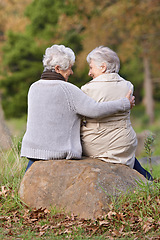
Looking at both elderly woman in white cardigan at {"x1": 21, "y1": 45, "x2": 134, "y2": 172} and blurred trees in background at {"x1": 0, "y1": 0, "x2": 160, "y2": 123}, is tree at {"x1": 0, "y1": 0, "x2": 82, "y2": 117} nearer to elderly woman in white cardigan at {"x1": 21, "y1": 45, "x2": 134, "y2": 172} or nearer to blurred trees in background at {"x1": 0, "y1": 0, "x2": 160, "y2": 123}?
blurred trees in background at {"x1": 0, "y1": 0, "x2": 160, "y2": 123}

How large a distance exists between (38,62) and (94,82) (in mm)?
17965

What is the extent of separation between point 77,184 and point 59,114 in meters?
0.75

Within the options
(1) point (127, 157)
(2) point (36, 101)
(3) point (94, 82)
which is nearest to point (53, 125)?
(2) point (36, 101)

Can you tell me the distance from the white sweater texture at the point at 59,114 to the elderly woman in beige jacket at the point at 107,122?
131 millimetres

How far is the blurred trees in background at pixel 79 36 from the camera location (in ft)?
55.9

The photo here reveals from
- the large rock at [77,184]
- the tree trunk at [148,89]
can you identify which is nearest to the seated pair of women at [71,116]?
the large rock at [77,184]

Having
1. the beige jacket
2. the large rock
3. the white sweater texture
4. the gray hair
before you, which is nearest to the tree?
the gray hair

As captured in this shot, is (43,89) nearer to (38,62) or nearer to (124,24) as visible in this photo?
(124,24)

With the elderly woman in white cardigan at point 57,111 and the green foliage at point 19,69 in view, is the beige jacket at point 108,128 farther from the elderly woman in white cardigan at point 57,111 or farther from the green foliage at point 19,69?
the green foliage at point 19,69

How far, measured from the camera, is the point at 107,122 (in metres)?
4.32

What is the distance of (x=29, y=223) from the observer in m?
4.00

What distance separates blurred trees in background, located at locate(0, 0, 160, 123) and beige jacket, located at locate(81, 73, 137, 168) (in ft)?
40.4

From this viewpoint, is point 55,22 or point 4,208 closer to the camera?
point 4,208

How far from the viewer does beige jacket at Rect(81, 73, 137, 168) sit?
429cm
